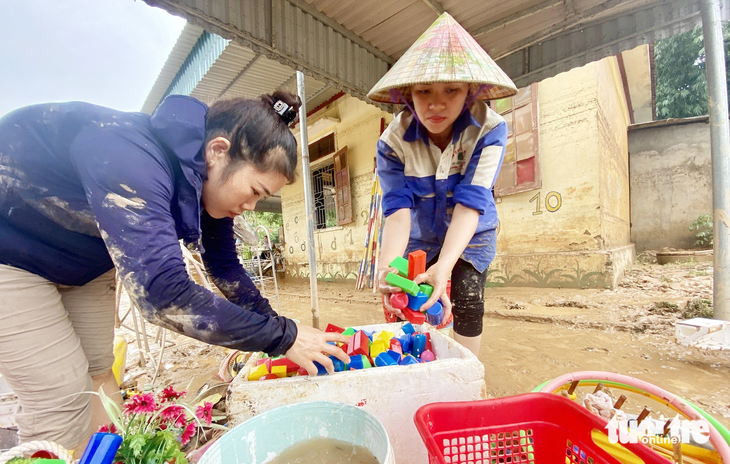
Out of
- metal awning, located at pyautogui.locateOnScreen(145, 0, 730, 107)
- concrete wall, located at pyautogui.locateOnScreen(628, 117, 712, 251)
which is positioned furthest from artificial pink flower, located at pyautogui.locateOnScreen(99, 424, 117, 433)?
concrete wall, located at pyautogui.locateOnScreen(628, 117, 712, 251)

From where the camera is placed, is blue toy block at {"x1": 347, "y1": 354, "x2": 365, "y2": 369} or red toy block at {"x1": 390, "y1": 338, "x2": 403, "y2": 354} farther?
red toy block at {"x1": 390, "y1": 338, "x2": 403, "y2": 354}

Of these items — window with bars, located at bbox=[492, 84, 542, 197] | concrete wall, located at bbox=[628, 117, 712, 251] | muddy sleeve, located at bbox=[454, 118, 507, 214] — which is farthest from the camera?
concrete wall, located at bbox=[628, 117, 712, 251]

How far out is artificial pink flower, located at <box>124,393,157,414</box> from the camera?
2.58 ft

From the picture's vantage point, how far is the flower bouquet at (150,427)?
2.15 feet

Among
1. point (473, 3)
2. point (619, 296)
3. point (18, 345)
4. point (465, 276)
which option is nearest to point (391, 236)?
point (465, 276)

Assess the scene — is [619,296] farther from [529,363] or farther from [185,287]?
[185,287]

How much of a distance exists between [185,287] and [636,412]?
2068 mm

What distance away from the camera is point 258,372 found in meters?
1.06

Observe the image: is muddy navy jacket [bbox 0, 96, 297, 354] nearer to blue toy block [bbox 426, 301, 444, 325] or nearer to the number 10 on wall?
blue toy block [bbox 426, 301, 444, 325]

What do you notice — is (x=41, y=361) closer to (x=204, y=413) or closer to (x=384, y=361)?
(x=204, y=413)

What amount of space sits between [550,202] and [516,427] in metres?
4.62

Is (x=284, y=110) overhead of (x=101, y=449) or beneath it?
overhead

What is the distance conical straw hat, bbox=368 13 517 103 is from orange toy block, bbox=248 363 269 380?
1161 mm

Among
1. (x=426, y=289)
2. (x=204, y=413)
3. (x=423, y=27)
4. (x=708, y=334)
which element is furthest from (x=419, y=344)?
(x=423, y=27)
